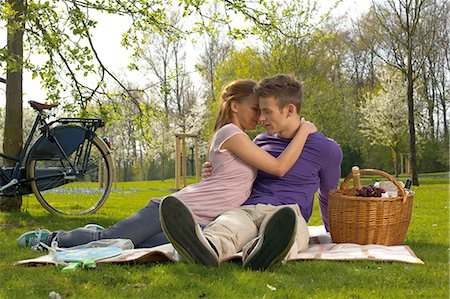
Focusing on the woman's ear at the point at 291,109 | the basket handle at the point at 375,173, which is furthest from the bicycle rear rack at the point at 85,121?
the basket handle at the point at 375,173

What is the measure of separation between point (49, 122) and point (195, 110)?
68.5ft

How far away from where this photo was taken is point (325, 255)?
133 inches

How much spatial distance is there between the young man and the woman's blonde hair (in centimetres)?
14

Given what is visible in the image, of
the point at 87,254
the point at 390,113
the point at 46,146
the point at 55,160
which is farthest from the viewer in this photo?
the point at 390,113

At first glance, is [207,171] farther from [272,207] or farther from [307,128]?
[307,128]

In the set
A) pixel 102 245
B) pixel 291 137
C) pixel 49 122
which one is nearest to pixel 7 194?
pixel 49 122

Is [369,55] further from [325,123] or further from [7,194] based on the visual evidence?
[7,194]

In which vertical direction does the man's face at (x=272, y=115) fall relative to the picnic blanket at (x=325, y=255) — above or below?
above

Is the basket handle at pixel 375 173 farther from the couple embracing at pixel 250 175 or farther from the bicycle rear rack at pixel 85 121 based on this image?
the bicycle rear rack at pixel 85 121

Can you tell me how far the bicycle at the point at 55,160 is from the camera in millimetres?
5512

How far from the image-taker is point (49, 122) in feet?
18.2

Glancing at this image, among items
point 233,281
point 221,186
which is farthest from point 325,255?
point 233,281

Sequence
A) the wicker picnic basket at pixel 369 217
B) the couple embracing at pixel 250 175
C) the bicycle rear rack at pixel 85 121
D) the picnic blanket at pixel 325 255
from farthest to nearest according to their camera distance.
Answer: the bicycle rear rack at pixel 85 121, the wicker picnic basket at pixel 369 217, the couple embracing at pixel 250 175, the picnic blanket at pixel 325 255

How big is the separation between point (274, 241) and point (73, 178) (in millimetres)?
3380
